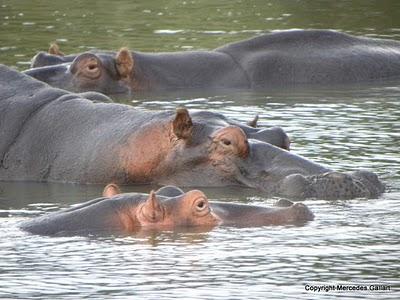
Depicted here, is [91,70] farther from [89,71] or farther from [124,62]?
[124,62]

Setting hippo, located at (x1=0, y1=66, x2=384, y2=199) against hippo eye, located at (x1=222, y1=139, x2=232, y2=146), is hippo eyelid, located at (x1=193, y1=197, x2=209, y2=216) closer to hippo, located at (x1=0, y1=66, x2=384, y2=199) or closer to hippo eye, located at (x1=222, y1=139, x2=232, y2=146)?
hippo, located at (x1=0, y1=66, x2=384, y2=199)

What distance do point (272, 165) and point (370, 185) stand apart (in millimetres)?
709

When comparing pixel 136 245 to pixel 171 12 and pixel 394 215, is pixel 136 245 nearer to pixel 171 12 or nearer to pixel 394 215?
pixel 394 215

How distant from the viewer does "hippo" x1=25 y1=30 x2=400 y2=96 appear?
16.1 metres

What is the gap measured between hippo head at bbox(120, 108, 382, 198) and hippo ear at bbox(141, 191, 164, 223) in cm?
159

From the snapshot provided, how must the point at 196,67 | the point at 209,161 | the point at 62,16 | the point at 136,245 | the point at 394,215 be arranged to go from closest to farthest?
the point at 136,245 → the point at 394,215 → the point at 209,161 → the point at 196,67 → the point at 62,16

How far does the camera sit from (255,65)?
16.4 m

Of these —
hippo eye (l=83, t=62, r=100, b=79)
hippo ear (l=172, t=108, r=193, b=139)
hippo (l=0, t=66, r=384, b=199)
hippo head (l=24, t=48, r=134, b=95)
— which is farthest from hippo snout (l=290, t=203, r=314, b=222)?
hippo eye (l=83, t=62, r=100, b=79)

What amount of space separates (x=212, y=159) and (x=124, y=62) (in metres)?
5.64

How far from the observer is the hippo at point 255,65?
16.1 meters

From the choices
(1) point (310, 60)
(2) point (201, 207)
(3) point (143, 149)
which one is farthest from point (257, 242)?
(1) point (310, 60)

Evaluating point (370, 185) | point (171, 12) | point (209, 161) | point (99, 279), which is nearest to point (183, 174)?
point (209, 161)

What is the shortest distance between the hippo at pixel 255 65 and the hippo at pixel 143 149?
4.58 metres

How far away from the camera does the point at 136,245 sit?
27.1 ft
